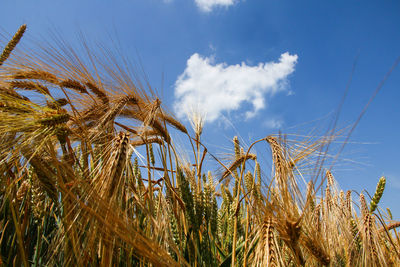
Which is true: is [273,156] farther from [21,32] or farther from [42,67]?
[21,32]

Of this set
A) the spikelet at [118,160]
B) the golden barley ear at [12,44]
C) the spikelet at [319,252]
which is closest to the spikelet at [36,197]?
the spikelet at [118,160]

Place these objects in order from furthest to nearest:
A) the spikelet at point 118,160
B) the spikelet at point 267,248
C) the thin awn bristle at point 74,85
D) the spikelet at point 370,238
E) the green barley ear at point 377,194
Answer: the thin awn bristle at point 74,85
the green barley ear at point 377,194
the spikelet at point 370,238
the spikelet at point 267,248
the spikelet at point 118,160

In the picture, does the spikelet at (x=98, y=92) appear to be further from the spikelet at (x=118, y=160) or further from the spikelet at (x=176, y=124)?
the spikelet at (x=118, y=160)

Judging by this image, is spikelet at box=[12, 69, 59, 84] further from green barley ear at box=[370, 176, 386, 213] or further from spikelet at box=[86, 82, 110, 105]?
green barley ear at box=[370, 176, 386, 213]

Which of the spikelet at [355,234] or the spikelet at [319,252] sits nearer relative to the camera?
the spikelet at [319,252]

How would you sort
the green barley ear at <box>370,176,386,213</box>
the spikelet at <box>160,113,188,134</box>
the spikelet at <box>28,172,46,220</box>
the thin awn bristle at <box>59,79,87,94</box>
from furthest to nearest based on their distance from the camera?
the spikelet at <box>160,113,188,134</box> → the thin awn bristle at <box>59,79,87,94</box> → the green barley ear at <box>370,176,386,213</box> → the spikelet at <box>28,172,46,220</box>

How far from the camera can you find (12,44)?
2045 mm

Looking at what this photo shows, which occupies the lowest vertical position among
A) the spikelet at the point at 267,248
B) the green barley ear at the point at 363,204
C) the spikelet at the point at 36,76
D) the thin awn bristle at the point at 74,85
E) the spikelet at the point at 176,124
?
the spikelet at the point at 267,248

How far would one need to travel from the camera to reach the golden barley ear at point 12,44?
6.15ft

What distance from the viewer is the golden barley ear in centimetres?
187

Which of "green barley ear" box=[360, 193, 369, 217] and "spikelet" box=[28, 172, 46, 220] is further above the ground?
"green barley ear" box=[360, 193, 369, 217]

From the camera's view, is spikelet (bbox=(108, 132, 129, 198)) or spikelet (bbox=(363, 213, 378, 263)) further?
spikelet (bbox=(363, 213, 378, 263))

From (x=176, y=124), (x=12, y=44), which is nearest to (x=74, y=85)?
(x=12, y=44)

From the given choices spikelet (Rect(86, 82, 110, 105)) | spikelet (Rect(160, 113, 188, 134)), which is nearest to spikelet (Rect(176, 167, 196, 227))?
spikelet (Rect(160, 113, 188, 134))
